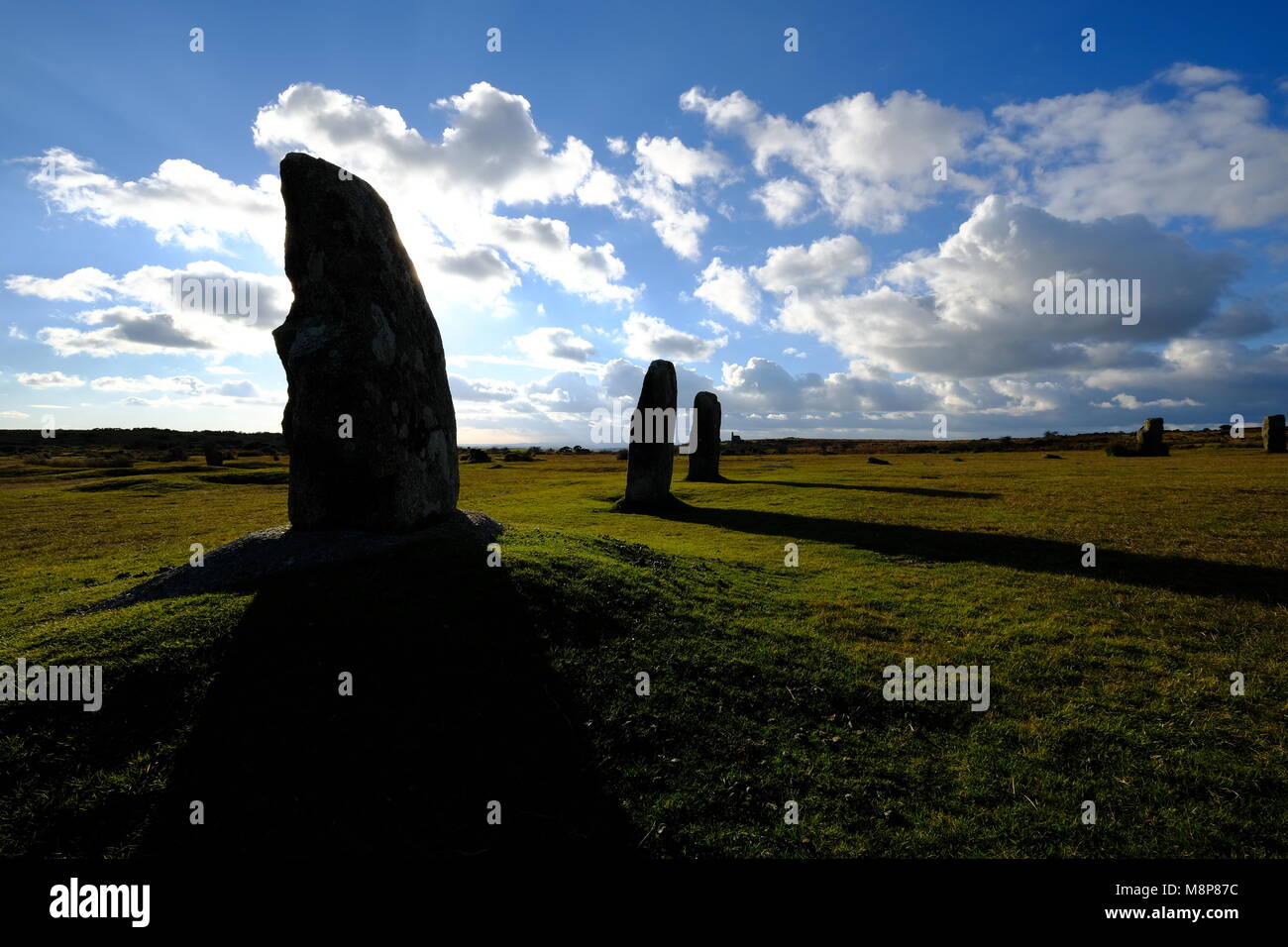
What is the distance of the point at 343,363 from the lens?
1159 centimetres

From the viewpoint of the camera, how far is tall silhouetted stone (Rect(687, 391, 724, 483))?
38.8m

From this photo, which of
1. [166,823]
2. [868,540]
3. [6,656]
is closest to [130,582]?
[6,656]

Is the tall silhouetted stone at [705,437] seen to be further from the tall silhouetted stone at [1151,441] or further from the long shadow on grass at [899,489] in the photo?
the tall silhouetted stone at [1151,441]

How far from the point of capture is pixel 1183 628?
36.2 feet

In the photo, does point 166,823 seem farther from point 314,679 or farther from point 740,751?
point 740,751

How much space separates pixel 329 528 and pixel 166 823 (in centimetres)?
733

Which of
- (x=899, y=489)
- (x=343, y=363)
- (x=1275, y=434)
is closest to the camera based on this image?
(x=343, y=363)

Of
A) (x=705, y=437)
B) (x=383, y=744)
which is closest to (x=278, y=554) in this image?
(x=383, y=744)

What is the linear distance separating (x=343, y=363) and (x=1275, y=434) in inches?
2751

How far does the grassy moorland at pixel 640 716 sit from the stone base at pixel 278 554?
2.32 feet

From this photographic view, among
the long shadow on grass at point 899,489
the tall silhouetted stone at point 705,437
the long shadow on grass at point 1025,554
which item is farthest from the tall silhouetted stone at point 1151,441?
the long shadow on grass at point 1025,554

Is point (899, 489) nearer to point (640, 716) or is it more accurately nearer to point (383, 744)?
point (640, 716)

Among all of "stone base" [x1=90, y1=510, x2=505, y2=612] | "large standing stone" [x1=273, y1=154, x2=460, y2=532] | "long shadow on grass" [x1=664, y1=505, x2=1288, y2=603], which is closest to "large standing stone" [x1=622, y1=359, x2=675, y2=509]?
"long shadow on grass" [x1=664, y1=505, x2=1288, y2=603]

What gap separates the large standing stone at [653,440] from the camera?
27.1m
